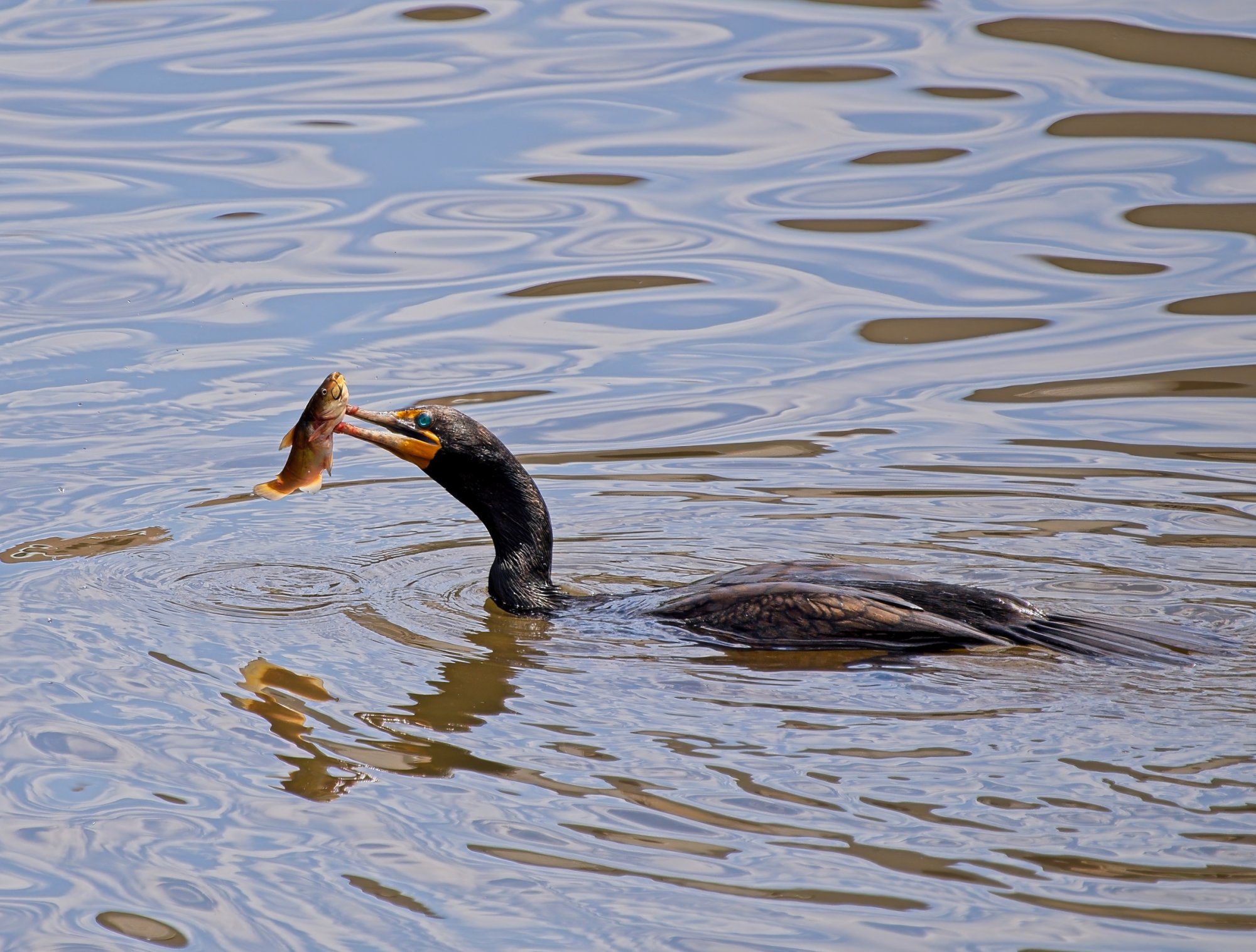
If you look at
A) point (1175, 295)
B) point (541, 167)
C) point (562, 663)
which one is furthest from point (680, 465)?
point (541, 167)

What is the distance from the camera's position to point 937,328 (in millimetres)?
11398

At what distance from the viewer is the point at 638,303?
39.3ft

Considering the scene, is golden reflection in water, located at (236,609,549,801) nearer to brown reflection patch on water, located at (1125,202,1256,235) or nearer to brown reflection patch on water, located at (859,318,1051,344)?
brown reflection patch on water, located at (859,318,1051,344)

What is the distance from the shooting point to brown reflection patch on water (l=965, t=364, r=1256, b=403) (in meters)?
10.2

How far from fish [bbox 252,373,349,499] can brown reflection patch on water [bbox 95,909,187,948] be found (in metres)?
2.36

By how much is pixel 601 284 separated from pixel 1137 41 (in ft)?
17.4

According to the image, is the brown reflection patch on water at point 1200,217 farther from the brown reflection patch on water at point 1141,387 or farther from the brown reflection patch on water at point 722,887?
the brown reflection patch on water at point 722,887

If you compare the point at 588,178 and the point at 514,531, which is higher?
the point at 588,178

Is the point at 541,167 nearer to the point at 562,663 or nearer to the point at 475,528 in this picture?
the point at 475,528

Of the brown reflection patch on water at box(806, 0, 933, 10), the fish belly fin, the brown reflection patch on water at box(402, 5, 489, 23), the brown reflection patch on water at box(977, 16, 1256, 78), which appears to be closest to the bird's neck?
the fish belly fin

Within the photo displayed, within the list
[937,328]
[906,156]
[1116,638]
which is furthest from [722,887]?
[906,156]

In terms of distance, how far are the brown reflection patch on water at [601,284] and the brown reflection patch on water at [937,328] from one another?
1354 millimetres

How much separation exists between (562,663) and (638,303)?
5.57m

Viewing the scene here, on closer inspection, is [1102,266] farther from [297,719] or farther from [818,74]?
[297,719]
